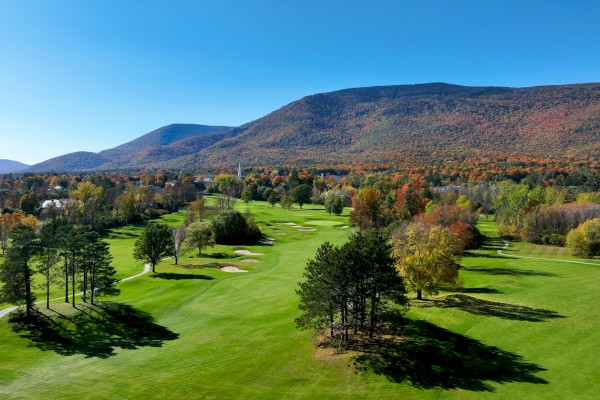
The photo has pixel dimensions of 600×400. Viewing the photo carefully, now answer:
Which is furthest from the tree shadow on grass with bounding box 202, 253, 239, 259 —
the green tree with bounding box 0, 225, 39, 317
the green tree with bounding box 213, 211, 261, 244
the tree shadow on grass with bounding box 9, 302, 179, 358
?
the green tree with bounding box 0, 225, 39, 317

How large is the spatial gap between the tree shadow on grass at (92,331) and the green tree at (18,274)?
2.24 metres

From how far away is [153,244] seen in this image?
6381 centimetres

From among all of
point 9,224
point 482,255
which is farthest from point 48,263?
point 482,255

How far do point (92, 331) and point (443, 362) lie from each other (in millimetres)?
32878

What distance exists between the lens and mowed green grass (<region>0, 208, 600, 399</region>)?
92.6ft

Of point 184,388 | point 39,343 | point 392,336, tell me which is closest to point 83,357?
point 39,343

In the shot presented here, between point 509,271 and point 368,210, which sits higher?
point 368,210

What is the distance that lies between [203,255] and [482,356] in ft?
184

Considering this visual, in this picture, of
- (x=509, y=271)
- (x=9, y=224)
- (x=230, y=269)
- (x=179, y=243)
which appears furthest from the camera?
(x=9, y=224)

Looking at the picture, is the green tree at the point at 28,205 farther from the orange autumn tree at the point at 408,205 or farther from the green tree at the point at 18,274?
the orange autumn tree at the point at 408,205

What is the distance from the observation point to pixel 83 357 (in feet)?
116

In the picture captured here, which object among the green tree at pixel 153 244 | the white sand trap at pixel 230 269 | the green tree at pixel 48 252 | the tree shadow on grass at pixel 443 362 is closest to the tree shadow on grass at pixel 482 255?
the white sand trap at pixel 230 269

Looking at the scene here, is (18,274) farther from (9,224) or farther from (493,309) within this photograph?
(9,224)

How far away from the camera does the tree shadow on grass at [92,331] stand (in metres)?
37.6
